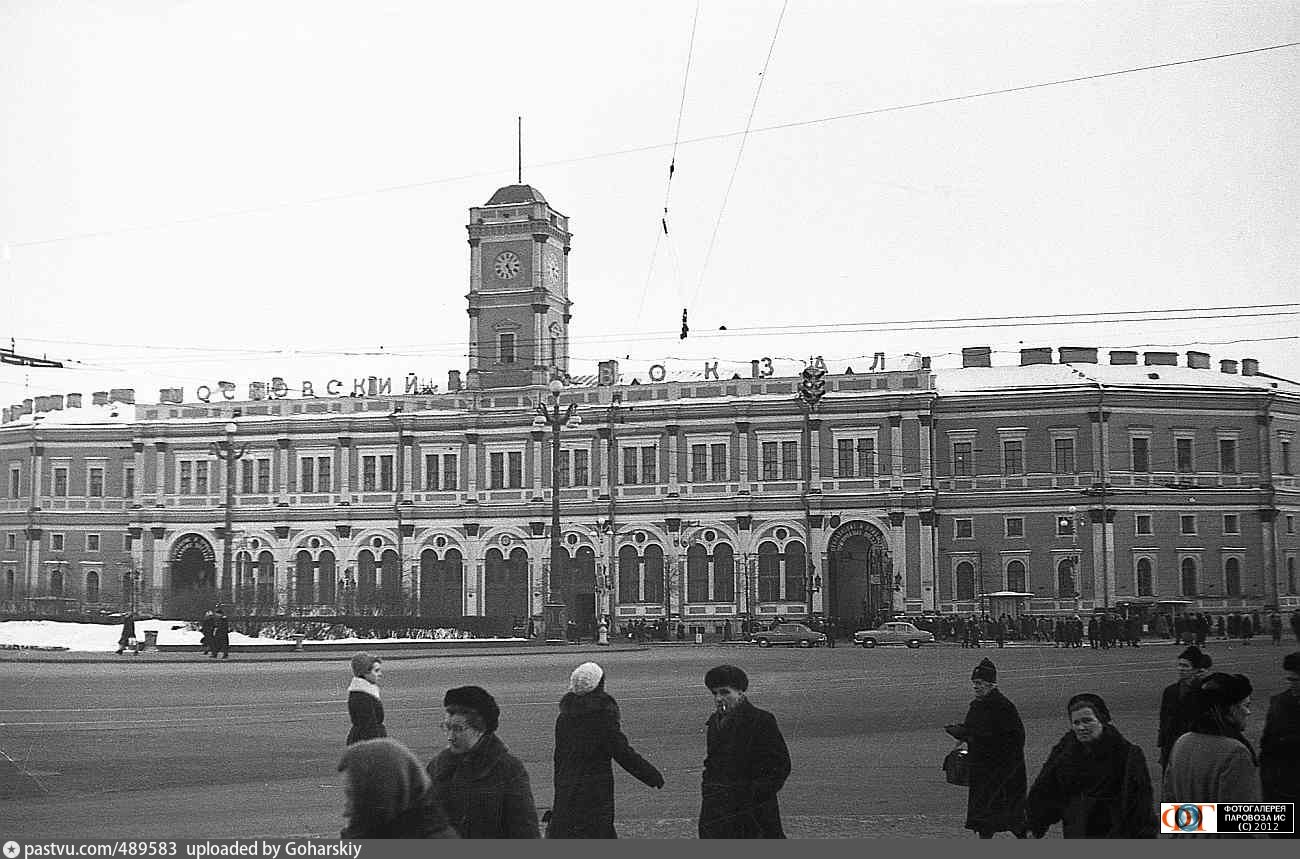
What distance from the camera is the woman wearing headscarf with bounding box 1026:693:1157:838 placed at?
251 inches

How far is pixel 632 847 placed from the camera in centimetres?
699

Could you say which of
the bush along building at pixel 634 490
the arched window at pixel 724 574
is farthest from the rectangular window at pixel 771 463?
the arched window at pixel 724 574

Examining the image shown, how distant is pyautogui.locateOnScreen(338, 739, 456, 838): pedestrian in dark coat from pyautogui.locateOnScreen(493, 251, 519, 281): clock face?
54.6 m

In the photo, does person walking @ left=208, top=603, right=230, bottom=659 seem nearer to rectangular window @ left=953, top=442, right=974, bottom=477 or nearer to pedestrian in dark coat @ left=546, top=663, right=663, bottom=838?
pedestrian in dark coat @ left=546, top=663, right=663, bottom=838

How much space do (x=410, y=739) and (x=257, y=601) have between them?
35.3 metres

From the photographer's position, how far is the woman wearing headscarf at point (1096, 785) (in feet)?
21.0

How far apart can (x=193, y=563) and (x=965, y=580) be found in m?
29.8

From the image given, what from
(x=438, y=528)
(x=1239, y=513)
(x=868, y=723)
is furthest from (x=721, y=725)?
(x=438, y=528)

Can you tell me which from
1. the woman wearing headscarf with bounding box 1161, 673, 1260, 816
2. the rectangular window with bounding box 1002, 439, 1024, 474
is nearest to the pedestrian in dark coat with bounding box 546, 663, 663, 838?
the woman wearing headscarf with bounding box 1161, 673, 1260, 816

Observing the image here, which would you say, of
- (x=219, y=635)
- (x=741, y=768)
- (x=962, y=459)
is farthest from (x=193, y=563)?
(x=741, y=768)

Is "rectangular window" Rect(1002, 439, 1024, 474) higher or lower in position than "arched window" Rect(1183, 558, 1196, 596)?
higher

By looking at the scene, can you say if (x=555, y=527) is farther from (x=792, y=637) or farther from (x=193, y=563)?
(x=193, y=563)

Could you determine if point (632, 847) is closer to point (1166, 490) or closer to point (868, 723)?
point (868, 723)

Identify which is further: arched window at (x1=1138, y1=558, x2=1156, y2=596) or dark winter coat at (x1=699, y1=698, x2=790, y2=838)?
arched window at (x1=1138, y1=558, x2=1156, y2=596)
